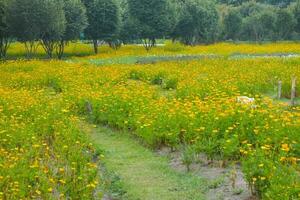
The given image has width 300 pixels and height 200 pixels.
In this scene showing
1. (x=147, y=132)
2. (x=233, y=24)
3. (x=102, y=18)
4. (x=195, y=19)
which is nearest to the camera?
(x=147, y=132)

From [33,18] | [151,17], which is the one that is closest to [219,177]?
[33,18]

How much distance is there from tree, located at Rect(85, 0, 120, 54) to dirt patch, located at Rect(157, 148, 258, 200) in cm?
4288

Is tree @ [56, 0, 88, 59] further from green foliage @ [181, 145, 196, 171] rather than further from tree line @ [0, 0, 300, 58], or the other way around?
green foliage @ [181, 145, 196, 171]

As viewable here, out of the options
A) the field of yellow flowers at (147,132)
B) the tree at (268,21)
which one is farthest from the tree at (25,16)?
the tree at (268,21)

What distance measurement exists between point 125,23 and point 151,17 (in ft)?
13.6

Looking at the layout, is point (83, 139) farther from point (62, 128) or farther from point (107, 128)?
point (107, 128)

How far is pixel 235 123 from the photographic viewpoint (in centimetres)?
1074

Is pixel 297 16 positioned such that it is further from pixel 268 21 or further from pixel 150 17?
pixel 150 17

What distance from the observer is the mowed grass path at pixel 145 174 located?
8844mm

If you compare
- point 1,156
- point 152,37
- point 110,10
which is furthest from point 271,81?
point 152,37

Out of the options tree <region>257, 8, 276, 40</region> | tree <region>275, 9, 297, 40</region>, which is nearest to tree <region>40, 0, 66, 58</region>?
tree <region>275, 9, 297, 40</region>

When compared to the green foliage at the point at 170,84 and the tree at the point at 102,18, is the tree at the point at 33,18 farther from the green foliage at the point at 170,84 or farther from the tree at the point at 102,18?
the green foliage at the point at 170,84

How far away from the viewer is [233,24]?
278ft

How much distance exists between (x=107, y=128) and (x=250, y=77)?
8504 millimetres
